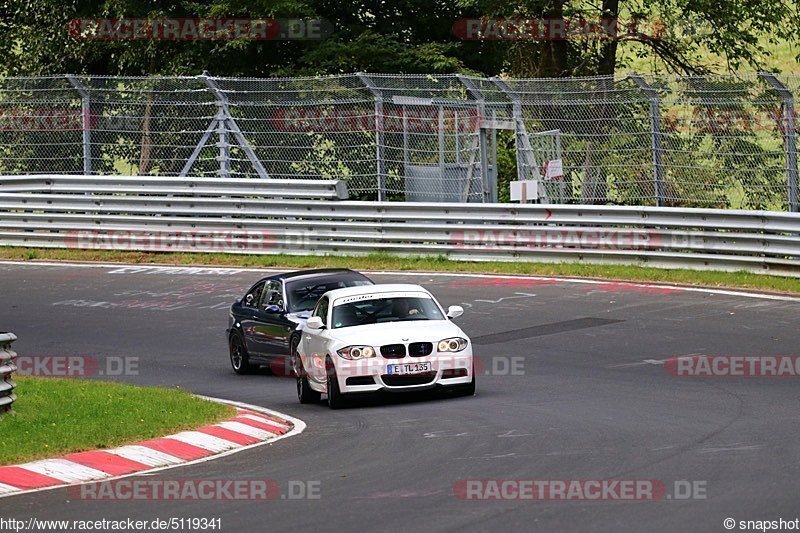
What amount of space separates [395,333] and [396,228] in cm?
1262

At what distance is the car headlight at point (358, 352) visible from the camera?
14695 millimetres

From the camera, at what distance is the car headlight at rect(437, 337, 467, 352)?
48.2 feet

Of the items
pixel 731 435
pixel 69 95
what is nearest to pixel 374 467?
pixel 731 435

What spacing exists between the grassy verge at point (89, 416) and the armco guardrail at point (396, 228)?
35.3 feet

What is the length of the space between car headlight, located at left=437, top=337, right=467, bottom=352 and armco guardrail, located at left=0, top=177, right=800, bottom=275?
900 cm

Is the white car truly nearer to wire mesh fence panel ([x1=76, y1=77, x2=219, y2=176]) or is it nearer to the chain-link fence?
the chain-link fence

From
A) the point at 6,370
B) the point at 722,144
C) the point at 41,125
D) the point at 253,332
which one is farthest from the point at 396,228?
the point at 6,370

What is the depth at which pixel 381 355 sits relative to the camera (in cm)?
1470

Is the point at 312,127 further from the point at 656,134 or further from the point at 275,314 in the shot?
the point at 275,314

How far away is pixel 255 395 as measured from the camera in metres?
16.2

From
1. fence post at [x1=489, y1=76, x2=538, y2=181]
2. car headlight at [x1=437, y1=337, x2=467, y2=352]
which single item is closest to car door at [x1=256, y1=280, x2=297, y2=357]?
car headlight at [x1=437, y1=337, x2=467, y2=352]

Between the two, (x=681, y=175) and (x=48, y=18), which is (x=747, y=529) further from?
(x=48, y=18)

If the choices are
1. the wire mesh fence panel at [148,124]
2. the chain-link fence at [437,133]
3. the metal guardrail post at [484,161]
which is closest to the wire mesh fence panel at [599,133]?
the chain-link fence at [437,133]

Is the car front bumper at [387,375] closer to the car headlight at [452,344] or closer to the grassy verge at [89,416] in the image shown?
the car headlight at [452,344]
